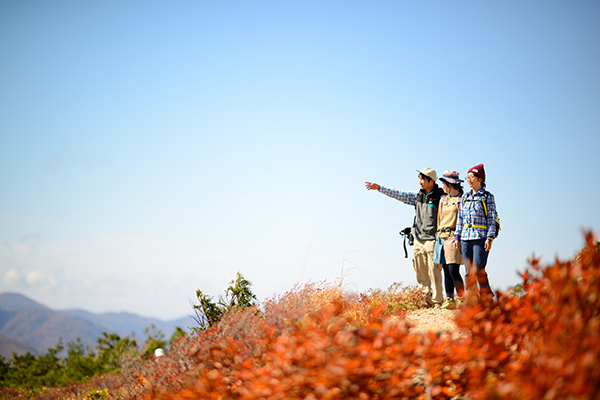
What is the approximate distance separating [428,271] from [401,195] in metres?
1.46

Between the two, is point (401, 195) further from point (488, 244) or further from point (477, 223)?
point (488, 244)

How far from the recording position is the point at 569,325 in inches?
100.0

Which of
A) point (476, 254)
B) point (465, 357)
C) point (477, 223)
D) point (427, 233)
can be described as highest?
point (427, 233)

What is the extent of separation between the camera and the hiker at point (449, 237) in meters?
6.72

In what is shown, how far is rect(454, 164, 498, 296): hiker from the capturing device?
6.18m

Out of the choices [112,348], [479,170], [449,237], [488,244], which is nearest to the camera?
[488,244]

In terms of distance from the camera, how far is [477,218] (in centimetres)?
625

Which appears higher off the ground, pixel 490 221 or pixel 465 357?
pixel 490 221

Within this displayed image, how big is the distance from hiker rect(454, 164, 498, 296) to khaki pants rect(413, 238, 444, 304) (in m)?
0.83

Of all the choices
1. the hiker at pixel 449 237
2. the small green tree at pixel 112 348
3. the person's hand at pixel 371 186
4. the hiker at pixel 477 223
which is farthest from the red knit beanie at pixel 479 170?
the small green tree at pixel 112 348

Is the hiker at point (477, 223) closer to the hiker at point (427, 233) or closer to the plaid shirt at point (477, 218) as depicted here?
the plaid shirt at point (477, 218)

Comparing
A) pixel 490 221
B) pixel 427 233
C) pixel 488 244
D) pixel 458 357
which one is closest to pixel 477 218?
pixel 490 221

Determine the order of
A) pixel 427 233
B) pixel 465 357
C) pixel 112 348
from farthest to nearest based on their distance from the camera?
pixel 112 348 < pixel 427 233 < pixel 465 357

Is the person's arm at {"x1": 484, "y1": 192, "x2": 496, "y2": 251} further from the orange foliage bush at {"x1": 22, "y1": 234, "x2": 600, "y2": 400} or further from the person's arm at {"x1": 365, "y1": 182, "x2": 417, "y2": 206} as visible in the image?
the orange foliage bush at {"x1": 22, "y1": 234, "x2": 600, "y2": 400}
